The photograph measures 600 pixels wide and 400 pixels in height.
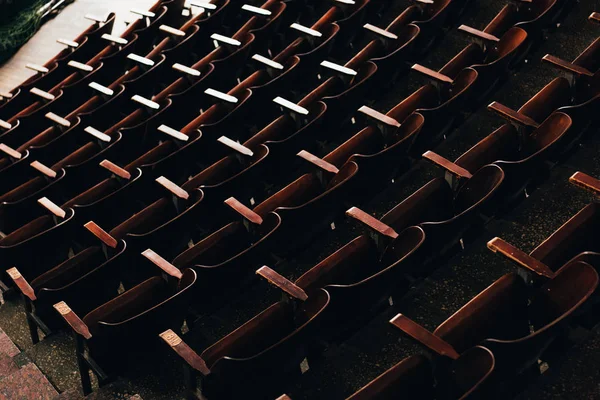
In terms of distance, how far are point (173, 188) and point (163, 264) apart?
0.08 m

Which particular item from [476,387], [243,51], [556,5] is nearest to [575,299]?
[476,387]

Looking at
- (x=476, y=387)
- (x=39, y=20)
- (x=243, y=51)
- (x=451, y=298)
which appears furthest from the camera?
(x=39, y=20)

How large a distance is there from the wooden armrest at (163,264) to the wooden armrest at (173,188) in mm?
56

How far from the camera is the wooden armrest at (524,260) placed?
354 millimetres

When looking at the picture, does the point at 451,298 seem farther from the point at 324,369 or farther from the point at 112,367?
the point at 112,367

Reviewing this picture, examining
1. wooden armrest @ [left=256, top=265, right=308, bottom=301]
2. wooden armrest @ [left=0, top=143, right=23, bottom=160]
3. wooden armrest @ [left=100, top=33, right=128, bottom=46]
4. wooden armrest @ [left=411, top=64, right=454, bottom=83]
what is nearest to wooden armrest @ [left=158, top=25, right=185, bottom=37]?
wooden armrest @ [left=100, top=33, right=128, bottom=46]

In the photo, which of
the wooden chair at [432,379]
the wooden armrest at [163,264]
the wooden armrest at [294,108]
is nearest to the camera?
the wooden chair at [432,379]

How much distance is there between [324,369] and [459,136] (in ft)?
0.67

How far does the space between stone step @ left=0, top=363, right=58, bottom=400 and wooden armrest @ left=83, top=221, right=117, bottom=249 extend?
83mm

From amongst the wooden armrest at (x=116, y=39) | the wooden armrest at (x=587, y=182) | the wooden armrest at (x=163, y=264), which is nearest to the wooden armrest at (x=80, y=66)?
the wooden armrest at (x=116, y=39)

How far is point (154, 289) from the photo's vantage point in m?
0.43

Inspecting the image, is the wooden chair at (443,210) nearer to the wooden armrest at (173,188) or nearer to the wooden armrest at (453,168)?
the wooden armrest at (453,168)

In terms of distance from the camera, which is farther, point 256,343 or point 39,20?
point 39,20

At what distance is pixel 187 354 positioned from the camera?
0.36 m
